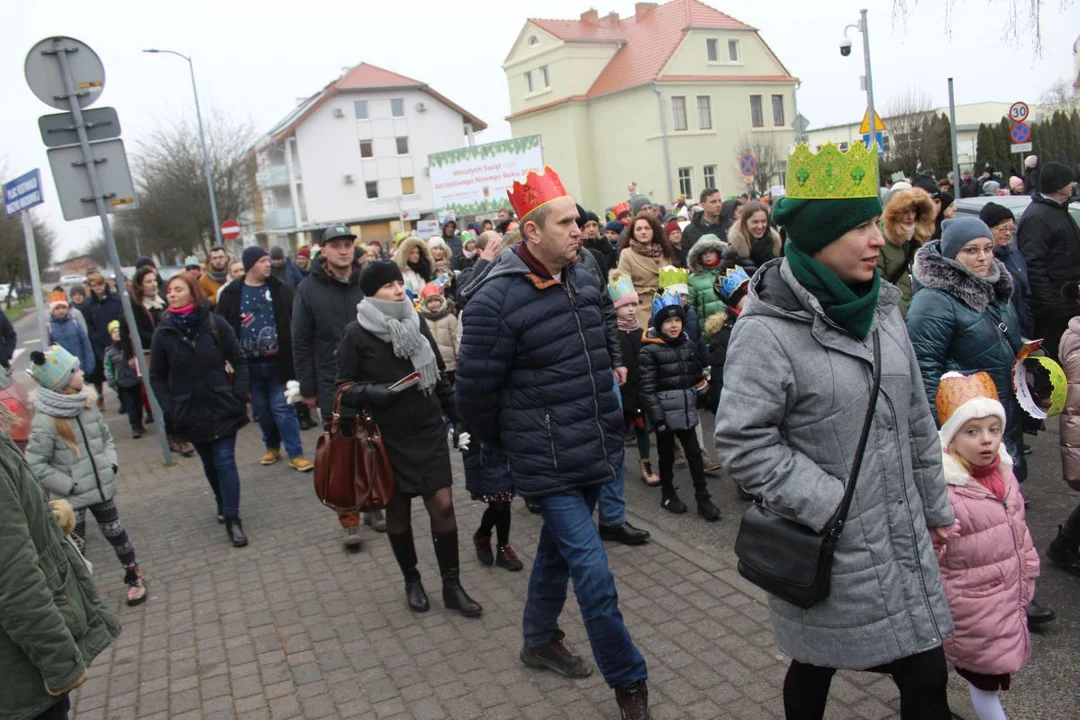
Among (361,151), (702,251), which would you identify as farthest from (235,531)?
(361,151)

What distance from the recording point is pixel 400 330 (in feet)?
16.2

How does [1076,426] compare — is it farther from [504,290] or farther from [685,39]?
[685,39]

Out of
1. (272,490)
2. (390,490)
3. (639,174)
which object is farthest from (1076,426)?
(639,174)

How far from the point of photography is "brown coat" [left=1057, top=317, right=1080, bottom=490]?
4336 millimetres

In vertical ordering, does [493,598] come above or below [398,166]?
below

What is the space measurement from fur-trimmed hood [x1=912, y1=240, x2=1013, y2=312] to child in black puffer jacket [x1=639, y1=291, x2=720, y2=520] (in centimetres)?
209

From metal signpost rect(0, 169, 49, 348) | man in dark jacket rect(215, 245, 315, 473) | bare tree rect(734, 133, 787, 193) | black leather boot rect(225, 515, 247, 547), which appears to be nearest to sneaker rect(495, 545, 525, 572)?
black leather boot rect(225, 515, 247, 547)

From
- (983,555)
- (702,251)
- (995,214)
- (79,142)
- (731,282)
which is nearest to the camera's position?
(983,555)

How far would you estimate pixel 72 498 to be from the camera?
17.9 feet

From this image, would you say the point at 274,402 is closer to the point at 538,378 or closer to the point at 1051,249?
the point at 538,378

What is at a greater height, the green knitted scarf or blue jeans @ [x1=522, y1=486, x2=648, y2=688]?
the green knitted scarf

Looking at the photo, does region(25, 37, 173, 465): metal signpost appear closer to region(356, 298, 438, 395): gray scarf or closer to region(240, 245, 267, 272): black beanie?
region(240, 245, 267, 272): black beanie

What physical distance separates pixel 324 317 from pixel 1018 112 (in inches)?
681

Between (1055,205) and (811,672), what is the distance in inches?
245
